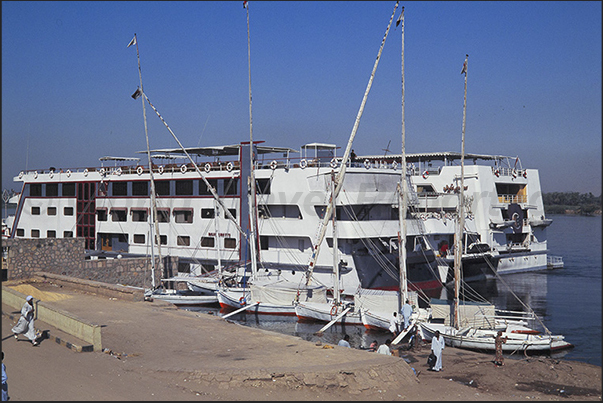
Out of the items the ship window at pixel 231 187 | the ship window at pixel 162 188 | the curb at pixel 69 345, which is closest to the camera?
the curb at pixel 69 345

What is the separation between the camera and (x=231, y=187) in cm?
3966

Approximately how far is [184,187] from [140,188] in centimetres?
452

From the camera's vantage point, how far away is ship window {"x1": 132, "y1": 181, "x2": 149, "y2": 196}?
4368cm

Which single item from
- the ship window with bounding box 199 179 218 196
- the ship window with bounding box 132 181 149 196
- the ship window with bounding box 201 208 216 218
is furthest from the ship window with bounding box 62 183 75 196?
the ship window with bounding box 201 208 216 218

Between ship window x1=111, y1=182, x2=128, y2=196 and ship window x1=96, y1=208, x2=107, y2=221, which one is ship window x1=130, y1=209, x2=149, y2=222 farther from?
ship window x1=96, y1=208, x2=107, y2=221

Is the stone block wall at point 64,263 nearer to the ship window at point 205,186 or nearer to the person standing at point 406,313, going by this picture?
the ship window at point 205,186

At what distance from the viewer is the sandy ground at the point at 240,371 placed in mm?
12547

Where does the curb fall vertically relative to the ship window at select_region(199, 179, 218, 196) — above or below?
below

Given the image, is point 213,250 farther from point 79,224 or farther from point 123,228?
point 79,224

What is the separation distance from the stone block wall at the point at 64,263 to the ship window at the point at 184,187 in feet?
24.8

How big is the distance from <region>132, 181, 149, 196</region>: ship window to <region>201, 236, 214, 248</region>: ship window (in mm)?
6390

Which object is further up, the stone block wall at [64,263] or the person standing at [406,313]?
the stone block wall at [64,263]

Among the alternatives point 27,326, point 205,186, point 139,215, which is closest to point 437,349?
point 27,326

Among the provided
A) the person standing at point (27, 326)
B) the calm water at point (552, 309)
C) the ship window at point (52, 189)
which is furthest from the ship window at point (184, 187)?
the person standing at point (27, 326)
